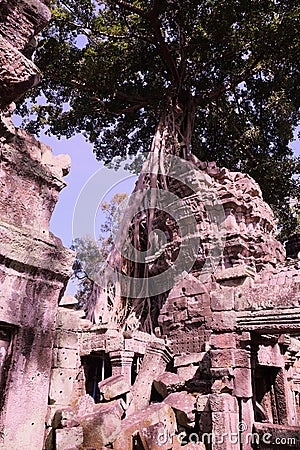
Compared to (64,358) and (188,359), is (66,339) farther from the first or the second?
(188,359)

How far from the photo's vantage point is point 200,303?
813 centimetres

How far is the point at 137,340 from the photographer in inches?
326

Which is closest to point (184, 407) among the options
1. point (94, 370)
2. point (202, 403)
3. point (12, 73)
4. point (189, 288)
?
point (202, 403)

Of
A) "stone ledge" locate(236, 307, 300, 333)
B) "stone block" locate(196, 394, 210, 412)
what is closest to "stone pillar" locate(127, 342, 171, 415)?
"stone block" locate(196, 394, 210, 412)

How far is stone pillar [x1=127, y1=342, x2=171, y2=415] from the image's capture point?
23.5 feet

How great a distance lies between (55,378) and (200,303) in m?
5.61

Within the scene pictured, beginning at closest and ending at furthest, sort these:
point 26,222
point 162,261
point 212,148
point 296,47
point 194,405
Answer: point 26,222
point 194,405
point 162,261
point 296,47
point 212,148

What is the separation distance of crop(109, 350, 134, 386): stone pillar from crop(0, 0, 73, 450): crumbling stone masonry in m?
5.64

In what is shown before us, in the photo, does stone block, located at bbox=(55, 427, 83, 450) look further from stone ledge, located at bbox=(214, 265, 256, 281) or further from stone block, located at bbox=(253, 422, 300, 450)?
stone ledge, located at bbox=(214, 265, 256, 281)

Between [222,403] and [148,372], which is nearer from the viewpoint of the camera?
[222,403]

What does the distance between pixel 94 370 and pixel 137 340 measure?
Answer: 1792mm

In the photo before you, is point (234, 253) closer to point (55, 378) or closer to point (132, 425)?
point (132, 425)

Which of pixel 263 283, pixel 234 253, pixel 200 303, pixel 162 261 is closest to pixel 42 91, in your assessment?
pixel 162 261

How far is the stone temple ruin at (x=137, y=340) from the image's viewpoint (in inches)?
92.6
